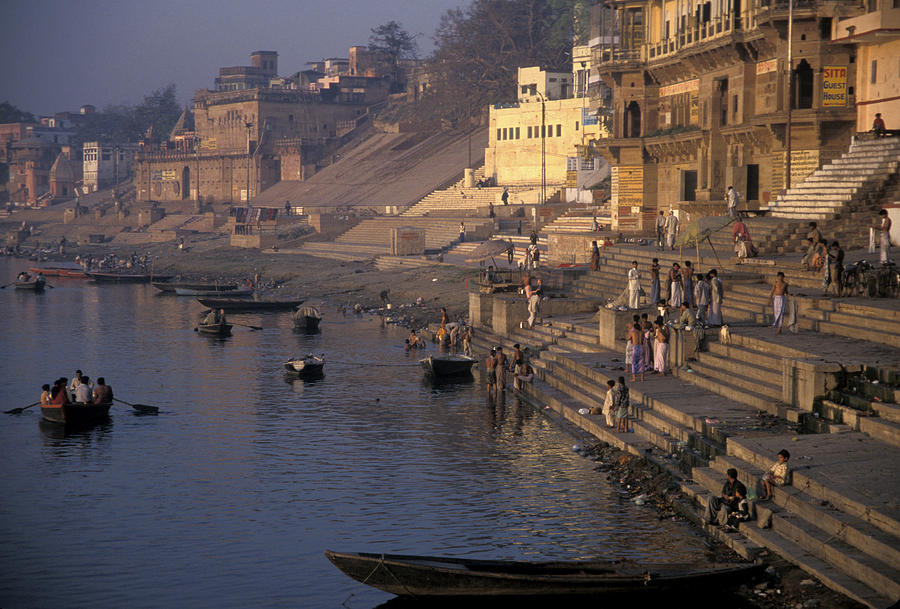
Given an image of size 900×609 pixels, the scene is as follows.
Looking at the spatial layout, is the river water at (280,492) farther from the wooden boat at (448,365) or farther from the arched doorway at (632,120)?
the arched doorway at (632,120)

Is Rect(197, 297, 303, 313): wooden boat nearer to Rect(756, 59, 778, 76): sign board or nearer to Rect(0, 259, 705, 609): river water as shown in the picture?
Rect(0, 259, 705, 609): river water

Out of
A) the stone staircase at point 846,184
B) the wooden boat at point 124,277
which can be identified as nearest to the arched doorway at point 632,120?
the stone staircase at point 846,184

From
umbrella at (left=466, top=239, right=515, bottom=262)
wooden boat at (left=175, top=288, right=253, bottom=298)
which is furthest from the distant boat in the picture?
wooden boat at (left=175, top=288, right=253, bottom=298)

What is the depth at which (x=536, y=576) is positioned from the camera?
12719 mm

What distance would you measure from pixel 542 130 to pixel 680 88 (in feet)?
96.5

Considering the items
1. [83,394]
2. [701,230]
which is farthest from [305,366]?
[701,230]

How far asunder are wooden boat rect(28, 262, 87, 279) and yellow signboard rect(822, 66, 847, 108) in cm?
5588

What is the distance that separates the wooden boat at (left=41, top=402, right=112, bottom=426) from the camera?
25.0 metres

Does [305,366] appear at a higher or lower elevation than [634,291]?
lower

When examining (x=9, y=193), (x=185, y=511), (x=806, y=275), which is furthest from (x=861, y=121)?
(x=9, y=193)

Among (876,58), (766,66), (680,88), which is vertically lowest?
(876,58)

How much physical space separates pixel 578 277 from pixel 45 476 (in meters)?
20.7

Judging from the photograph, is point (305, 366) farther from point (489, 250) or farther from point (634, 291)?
point (489, 250)

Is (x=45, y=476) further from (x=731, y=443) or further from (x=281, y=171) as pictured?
(x=281, y=171)
